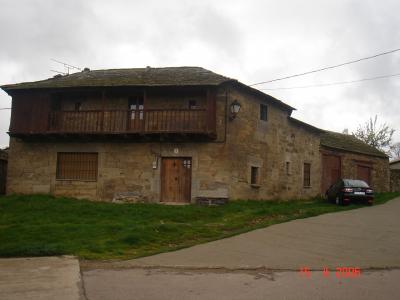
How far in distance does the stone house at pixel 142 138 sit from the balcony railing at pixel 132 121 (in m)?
0.04

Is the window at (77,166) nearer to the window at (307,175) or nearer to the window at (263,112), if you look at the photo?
the window at (263,112)

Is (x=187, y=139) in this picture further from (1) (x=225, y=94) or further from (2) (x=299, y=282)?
(2) (x=299, y=282)

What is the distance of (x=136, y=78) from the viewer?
65.4 ft

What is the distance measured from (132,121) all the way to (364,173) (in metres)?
17.7

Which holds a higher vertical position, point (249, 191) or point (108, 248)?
point (249, 191)

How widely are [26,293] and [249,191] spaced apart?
14.5 metres

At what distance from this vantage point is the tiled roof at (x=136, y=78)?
1856cm

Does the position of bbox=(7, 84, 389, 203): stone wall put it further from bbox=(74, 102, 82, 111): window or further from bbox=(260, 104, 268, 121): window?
bbox=(74, 102, 82, 111): window

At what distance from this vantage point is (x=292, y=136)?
23.5 metres

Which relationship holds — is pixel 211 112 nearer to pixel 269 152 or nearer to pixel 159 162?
pixel 159 162

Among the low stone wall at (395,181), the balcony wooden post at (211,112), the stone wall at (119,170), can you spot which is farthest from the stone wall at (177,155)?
the low stone wall at (395,181)

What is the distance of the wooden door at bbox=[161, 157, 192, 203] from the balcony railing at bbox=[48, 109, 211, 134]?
1536 millimetres

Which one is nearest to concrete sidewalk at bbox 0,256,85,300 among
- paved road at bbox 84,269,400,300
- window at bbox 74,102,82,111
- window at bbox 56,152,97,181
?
paved road at bbox 84,269,400,300

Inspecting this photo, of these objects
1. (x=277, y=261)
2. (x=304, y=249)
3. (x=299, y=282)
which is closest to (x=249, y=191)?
(x=304, y=249)
